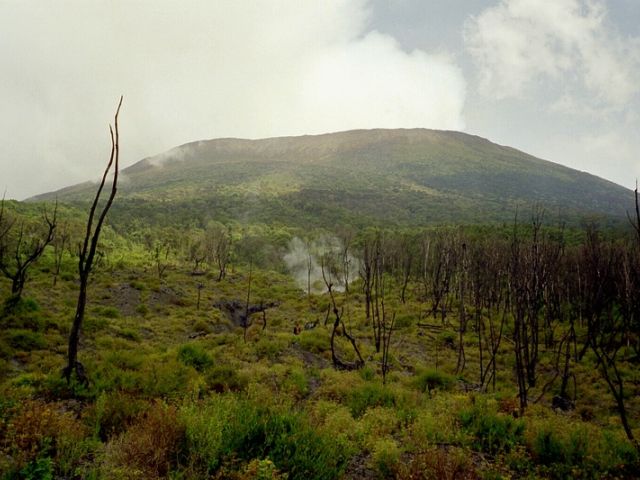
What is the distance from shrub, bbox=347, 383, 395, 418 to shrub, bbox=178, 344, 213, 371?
19.5 ft

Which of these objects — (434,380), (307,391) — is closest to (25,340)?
(307,391)

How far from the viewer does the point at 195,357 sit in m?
14.4

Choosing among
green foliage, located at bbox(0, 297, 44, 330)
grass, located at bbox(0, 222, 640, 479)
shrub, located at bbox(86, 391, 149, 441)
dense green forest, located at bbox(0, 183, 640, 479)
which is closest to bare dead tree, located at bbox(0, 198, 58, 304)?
green foliage, located at bbox(0, 297, 44, 330)

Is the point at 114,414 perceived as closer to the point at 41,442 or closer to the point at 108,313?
the point at 41,442

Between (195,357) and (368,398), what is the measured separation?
7047 millimetres

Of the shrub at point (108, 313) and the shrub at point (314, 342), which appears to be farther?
the shrub at point (108, 313)

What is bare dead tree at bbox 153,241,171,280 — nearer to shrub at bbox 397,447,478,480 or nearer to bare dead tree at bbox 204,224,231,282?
bare dead tree at bbox 204,224,231,282

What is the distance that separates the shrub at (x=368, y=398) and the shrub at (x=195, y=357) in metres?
5.95

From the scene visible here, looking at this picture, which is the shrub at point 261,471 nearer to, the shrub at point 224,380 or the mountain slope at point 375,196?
the shrub at point 224,380

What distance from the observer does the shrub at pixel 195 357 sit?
1407 centimetres

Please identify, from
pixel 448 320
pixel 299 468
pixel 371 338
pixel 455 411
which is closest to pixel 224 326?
pixel 371 338

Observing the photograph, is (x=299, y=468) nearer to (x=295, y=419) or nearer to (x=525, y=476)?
(x=295, y=419)

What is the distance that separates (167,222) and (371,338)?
89.9 meters

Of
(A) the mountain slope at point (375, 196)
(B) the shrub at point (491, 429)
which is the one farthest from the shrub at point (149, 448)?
(A) the mountain slope at point (375, 196)
